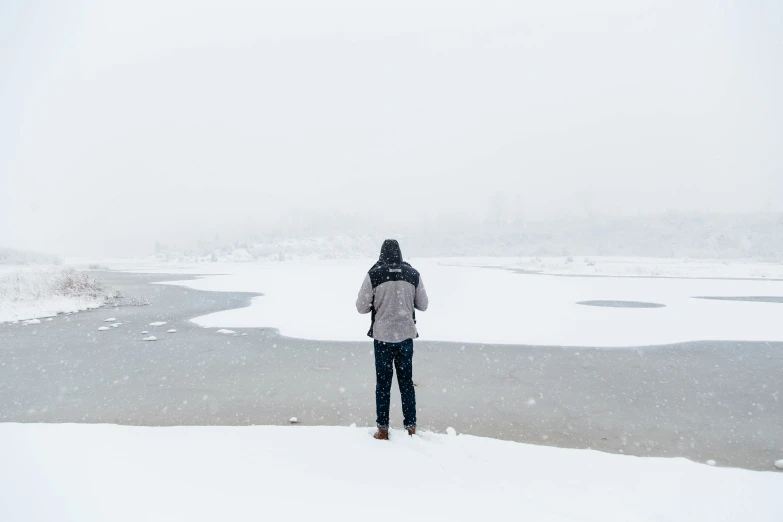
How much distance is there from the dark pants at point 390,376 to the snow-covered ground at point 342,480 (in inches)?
10.3

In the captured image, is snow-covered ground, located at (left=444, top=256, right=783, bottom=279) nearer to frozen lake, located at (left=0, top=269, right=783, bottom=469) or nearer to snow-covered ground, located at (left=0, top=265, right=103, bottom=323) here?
Answer: frozen lake, located at (left=0, top=269, right=783, bottom=469)

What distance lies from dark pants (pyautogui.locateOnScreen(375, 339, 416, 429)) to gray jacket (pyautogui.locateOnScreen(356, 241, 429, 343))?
0.12 m

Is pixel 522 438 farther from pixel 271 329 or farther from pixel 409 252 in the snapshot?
pixel 409 252

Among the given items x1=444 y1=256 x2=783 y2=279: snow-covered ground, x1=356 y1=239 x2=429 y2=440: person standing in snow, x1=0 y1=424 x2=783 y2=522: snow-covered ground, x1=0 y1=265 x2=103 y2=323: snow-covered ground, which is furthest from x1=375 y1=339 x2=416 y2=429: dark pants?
x1=444 y1=256 x2=783 y2=279: snow-covered ground

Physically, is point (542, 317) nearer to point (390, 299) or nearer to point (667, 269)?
point (390, 299)

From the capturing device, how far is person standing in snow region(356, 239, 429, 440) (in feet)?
15.9

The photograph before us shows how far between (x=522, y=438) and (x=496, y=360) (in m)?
4.21

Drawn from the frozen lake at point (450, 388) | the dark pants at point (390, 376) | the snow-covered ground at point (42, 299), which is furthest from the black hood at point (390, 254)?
the snow-covered ground at point (42, 299)

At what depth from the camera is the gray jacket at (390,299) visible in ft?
15.9

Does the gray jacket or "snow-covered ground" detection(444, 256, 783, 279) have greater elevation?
the gray jacket

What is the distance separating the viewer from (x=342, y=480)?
153 inches

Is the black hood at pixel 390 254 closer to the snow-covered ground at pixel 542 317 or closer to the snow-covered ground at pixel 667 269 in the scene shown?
the snow-covered ground at pixel 542 317

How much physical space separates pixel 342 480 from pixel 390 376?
4.29ft

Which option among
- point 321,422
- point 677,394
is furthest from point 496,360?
point 321,422
